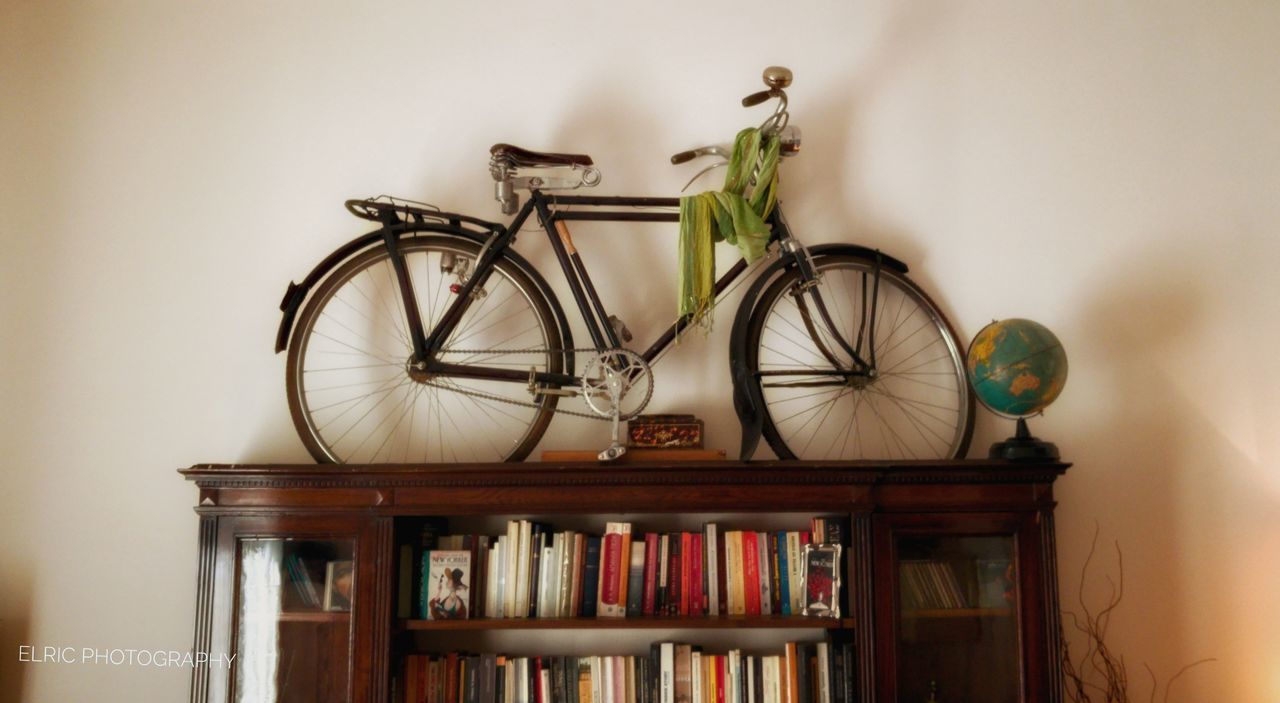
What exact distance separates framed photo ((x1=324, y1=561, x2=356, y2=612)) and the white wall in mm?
522

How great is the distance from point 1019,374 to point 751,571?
0.94 meters

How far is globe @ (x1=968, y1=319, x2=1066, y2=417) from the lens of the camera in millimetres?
2482

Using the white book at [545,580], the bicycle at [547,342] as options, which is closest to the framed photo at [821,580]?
the bicycle at [547,342]

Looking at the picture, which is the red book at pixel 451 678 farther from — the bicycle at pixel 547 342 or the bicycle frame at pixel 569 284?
the bicycle frame at pixel 569 284

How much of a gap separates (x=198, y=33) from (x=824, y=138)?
7.11 ft

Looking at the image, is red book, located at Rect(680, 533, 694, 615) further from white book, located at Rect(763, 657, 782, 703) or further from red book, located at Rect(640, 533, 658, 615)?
white book, located at Rect(763, 657, 782, 703)

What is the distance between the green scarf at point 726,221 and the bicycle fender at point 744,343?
112 millimetres

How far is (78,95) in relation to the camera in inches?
117

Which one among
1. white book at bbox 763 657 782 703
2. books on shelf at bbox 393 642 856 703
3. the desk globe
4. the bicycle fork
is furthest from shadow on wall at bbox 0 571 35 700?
the desk globe

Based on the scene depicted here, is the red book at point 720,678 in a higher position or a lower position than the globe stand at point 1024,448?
lower

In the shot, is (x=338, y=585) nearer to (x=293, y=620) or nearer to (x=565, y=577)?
(x=293, y=620)

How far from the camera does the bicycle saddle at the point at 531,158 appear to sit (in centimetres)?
268

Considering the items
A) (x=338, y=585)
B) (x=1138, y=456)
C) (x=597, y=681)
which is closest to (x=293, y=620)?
(x=338, y=585)

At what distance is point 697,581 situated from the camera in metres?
2.51
